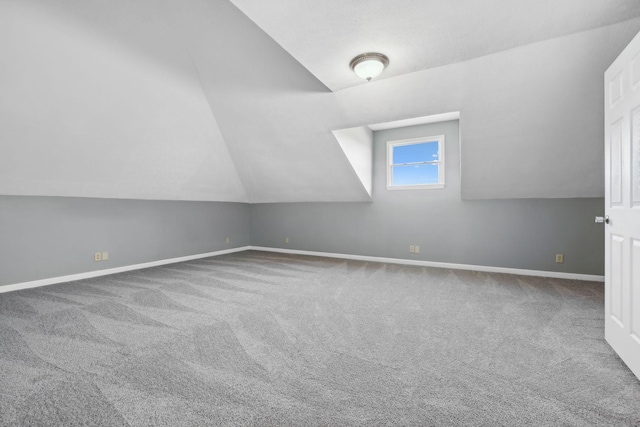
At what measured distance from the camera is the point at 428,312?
8.89 ft

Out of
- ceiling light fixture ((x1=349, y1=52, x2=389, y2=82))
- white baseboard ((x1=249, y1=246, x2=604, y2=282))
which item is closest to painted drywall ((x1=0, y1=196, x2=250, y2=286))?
white baseboard ((x1=249, y1=246, x2=604, y2=282))

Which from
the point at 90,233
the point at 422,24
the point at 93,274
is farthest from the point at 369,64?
the point at 93,274

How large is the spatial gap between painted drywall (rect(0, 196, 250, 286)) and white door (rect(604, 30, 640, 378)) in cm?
543

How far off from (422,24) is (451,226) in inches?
127

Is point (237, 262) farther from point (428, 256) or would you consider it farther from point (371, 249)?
point (428, 256)

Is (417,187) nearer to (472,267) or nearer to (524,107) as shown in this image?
(472,267)

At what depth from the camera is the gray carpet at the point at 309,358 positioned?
137 centimetres

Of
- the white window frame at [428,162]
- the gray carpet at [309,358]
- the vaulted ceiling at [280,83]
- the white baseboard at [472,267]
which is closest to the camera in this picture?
the gray carpet at [309,358]

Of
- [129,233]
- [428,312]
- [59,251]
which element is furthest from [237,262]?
[428,312]

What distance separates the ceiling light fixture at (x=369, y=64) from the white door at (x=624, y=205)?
1583 millimetres

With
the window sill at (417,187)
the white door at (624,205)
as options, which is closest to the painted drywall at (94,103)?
the window sill at (417,187)

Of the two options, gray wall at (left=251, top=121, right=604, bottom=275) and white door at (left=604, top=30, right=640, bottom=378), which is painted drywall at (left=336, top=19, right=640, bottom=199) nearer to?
gray wall at (left=251, top=121, right=604, bottom=275)

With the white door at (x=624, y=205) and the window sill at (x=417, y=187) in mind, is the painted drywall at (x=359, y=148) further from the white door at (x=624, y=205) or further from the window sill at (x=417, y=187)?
the white door at (x=624, y=205)

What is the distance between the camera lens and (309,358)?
6.11ft
